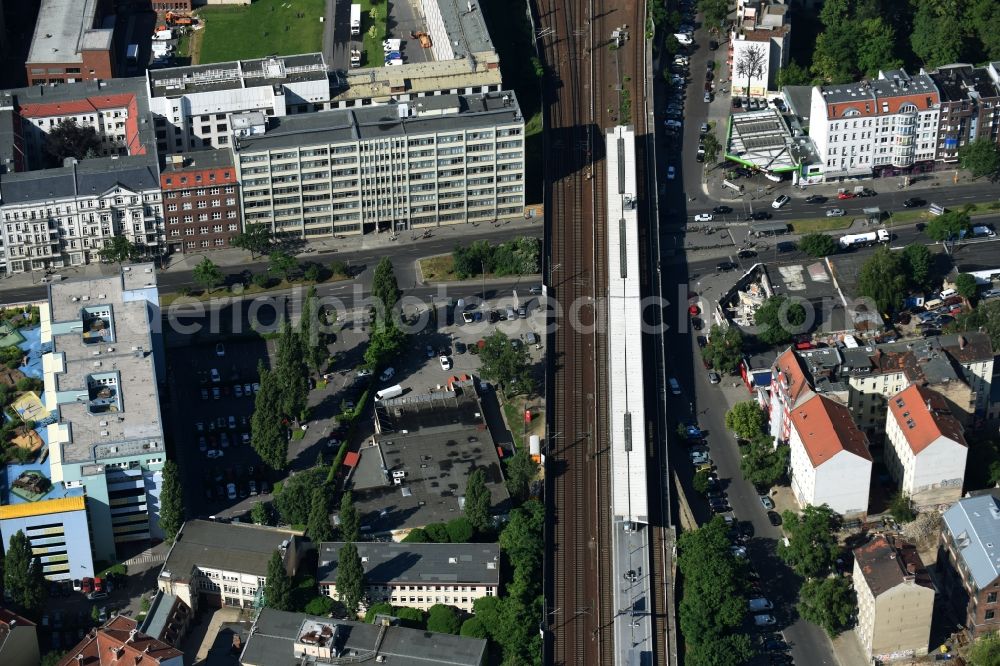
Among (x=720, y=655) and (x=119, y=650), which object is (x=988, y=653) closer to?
(x=720, y=655)

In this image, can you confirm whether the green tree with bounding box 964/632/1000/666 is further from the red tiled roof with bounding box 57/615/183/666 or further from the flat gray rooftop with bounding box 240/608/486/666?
the red tiled roof with bounding box 57/615/183/666

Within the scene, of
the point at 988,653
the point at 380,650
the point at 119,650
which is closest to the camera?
the point at 119,650

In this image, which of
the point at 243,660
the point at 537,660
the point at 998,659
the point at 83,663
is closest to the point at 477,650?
the point at 537,660

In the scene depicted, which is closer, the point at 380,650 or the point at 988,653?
the point at 988,653

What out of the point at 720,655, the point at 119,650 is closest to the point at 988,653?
the point at 720,655

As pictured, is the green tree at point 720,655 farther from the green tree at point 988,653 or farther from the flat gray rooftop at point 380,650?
the green tree at point 988,653

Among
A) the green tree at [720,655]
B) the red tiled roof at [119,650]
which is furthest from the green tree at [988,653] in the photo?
the red tiled roof at [119,650]

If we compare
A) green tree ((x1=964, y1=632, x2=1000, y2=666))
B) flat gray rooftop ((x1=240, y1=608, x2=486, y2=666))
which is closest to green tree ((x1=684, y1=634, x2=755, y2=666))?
flat gray rooftop ((x1=240, y1=608, x2=486, y2=666))

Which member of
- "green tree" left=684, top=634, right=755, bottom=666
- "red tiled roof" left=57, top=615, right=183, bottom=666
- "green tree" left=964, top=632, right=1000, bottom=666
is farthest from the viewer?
"green tree" left=684, top=634, right=755, bottom=666
